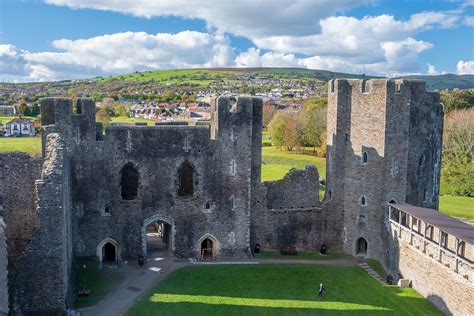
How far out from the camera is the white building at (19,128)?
77.0 m

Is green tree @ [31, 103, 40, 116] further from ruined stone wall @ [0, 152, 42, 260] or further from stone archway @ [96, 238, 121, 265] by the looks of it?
ruined stone wall @ [0, 152, 42, 260]

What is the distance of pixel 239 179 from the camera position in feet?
88.8

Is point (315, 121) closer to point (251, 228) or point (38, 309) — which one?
point (251, 228)

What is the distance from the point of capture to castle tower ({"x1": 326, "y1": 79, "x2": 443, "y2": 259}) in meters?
26.6

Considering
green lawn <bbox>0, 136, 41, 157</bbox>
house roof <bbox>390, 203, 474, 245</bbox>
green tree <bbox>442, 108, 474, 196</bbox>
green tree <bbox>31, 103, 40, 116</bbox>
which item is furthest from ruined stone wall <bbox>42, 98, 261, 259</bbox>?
green tree <bbox>31, 103, 40, 116</bbox>

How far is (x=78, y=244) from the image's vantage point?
85.1ft

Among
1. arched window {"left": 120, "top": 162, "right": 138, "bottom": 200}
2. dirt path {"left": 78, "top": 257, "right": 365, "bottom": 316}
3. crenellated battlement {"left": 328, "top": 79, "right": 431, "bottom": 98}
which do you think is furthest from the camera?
arched window {"left": 120, "top": 162, "right": 138, "bottom": 200}

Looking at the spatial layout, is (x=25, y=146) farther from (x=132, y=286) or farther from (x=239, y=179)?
(x=132, y=286)

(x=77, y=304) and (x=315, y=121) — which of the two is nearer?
(x=77, y=304)

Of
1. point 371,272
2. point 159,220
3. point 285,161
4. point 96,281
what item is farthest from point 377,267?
point 285,161

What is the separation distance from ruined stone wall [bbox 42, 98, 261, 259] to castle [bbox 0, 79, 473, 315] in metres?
0.06

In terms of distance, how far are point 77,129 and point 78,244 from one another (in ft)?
20.5

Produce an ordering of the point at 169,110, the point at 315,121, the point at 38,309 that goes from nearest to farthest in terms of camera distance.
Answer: the point at 38,309
the point at 315,121
the point at 169,110

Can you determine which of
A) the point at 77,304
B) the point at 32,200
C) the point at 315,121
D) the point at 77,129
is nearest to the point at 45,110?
the point at 77,129
